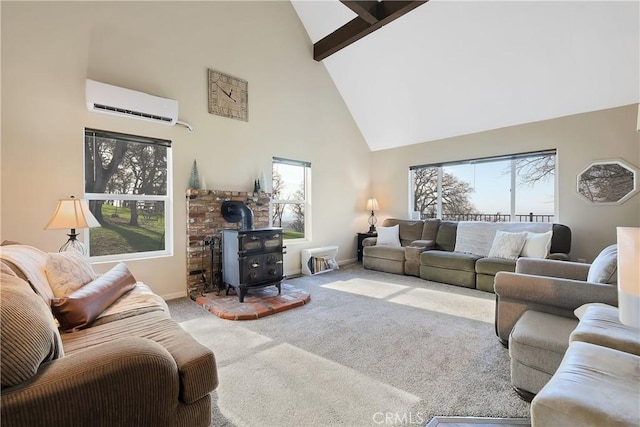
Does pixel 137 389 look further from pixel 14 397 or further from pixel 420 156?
pixel 420 156

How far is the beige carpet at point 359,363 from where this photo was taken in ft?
5.15

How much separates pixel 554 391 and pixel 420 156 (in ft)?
16.6

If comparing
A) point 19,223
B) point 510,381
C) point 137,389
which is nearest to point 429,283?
point 510,381

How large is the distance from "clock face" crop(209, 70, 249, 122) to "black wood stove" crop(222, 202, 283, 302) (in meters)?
1.31

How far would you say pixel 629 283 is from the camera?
26.7 inches

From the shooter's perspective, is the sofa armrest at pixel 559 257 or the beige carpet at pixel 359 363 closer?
the beige carpet at pixel 359 363

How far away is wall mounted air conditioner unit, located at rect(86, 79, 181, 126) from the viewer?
9.30 feet

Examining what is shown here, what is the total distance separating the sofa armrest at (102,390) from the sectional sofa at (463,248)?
157 inches

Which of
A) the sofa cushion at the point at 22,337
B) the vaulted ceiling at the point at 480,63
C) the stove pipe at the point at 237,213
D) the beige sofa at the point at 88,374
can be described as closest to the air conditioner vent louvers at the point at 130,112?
the stove pipe at the point at 237,213

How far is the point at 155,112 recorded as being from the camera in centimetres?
320

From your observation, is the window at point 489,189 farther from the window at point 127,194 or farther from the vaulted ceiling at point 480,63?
the window at point 127,194

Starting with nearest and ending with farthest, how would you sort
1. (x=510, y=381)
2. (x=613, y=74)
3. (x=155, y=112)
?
(x=510, y=381), (x=155, y=112), (x=613, y=74)

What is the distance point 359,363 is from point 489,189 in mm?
4219

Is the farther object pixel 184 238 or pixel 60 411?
pixel 184 238
